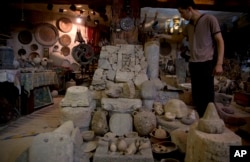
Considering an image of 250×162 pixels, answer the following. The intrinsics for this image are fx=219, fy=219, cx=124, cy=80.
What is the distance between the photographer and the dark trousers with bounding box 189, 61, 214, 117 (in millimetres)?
2102

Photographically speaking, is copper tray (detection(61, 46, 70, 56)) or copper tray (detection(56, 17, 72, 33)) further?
copper tray (detection(61, 46, 70, 56))

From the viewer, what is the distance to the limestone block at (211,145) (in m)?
1.73

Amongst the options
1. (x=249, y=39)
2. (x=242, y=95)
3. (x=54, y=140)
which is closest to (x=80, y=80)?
(x=242, y=95)

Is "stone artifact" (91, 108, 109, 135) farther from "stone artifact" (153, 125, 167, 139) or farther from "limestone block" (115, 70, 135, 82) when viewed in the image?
"limestone block" (115, 70, 135, 82)

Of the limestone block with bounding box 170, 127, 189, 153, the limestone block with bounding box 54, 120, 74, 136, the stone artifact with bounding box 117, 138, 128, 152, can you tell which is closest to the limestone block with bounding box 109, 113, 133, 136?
the stone artifact with bounding box 117, 138, 128, 152

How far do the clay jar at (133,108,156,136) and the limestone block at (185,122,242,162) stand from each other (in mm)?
861

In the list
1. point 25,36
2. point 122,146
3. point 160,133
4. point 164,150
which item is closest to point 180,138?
point 164,150

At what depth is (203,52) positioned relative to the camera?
2119 millimetres

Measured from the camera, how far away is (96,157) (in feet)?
6.84

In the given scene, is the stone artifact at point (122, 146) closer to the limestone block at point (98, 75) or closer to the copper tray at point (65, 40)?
the limestone block at point (98, 75)

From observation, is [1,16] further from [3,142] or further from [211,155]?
Result: [211,155]

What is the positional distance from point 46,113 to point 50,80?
91 centimetres

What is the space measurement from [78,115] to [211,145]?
1687 mm

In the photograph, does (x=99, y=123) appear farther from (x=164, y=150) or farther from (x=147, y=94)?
(x=164, y=150)
